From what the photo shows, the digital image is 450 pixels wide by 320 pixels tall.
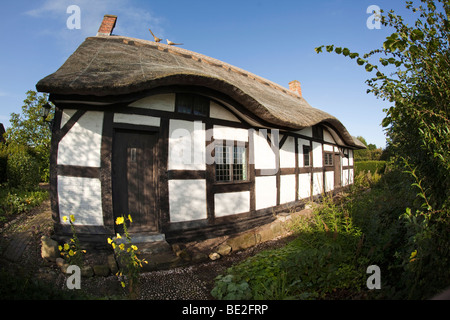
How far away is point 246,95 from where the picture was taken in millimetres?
5367

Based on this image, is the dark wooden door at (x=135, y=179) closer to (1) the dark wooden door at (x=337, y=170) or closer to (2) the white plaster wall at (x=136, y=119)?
(2) the white plaster wall at (x=136, y=119)

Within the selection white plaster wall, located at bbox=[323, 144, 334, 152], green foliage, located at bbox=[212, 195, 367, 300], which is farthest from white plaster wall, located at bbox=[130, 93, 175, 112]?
white plaster wall, located at bbox=[323, 144, 334, 152]

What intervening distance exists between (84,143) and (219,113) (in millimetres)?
3219

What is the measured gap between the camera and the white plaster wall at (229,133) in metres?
5.69

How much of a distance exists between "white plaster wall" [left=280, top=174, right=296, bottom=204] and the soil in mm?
2847

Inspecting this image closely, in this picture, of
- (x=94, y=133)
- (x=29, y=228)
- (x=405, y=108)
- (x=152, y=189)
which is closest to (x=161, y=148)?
(x=152, y=189)

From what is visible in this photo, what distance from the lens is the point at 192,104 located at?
538cm

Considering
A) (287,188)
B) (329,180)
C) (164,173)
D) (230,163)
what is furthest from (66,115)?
(329,180)

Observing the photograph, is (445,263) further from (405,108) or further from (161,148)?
(161,148)

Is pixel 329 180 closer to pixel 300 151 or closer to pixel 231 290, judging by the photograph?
pixel 300 151

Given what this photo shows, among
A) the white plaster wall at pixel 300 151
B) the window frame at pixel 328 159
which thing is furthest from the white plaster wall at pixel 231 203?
the window frame at pixel 328 159

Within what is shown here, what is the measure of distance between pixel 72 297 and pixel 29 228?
165 inches

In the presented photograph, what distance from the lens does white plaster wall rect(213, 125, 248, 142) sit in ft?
18.7

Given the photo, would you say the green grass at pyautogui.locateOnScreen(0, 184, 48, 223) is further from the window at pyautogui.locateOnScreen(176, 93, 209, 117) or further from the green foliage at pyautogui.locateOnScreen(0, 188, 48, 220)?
the window at pyautogui.locateOnScreen(176, 93, 209, 117)
